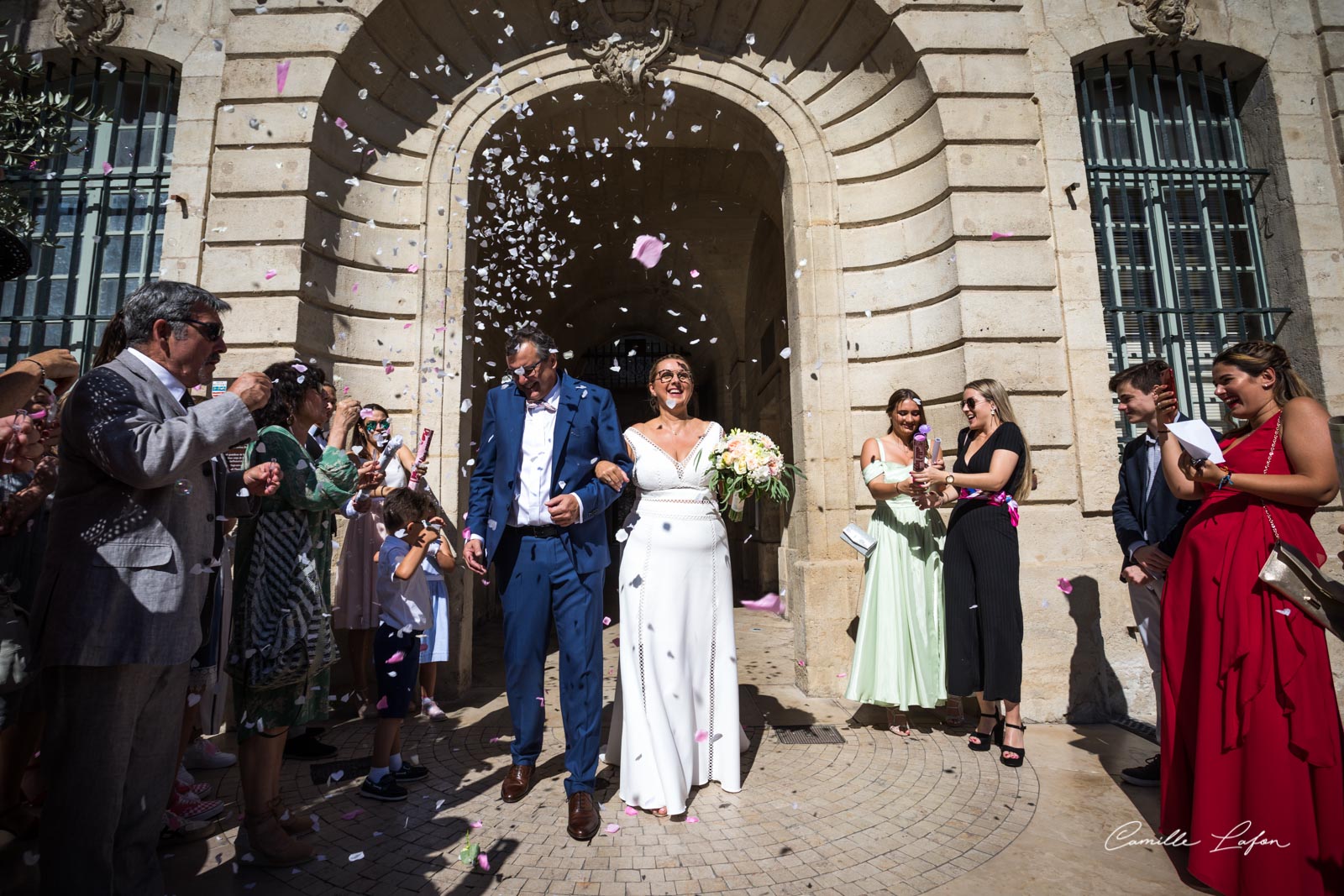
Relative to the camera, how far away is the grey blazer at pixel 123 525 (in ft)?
6.36

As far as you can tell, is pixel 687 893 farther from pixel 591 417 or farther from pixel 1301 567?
pixel 1301 567

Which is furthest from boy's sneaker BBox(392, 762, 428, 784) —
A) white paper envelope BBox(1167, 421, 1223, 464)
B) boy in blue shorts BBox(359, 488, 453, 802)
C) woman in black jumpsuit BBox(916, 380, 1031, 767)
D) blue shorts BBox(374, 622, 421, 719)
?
white paper envelope BBox(1167, 421, 1223, 464)

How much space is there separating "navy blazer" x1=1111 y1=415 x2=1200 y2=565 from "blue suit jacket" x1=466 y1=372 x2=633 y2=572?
119 inches

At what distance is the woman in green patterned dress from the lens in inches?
105

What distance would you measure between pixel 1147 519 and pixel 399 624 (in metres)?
4.35

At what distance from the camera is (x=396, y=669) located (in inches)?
135

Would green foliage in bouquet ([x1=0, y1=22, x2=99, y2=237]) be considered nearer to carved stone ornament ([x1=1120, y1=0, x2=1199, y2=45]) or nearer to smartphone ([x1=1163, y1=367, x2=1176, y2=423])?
smartphone ([x1=1163, y1=367, x2=1176, y2=423])

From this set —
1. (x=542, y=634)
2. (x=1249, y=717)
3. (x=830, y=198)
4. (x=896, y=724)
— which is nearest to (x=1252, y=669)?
(x=1249, y=717)

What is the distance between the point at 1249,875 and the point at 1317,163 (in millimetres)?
6686

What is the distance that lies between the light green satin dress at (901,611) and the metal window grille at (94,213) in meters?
6.81

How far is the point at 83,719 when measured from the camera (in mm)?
1945

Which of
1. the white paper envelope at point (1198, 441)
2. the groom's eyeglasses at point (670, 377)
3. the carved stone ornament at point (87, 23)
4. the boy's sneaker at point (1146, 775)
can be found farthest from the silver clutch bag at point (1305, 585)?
the carved stone ornament at point (87, 23)

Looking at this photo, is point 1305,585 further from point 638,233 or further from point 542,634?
point 638,233

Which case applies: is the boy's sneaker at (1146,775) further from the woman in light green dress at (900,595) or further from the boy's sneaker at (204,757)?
the boy's sneaker at (204,757)
